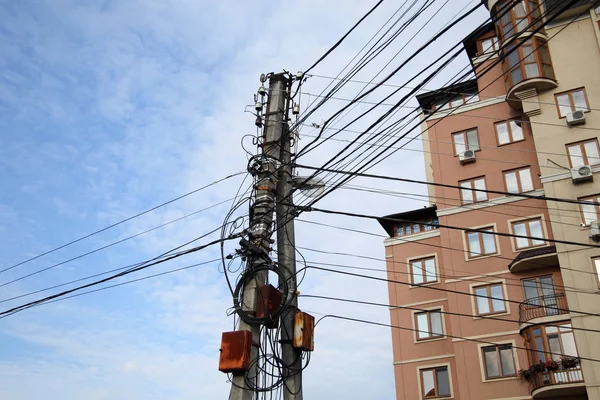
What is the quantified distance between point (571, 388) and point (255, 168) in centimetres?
1712

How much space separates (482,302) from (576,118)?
9.42 meters

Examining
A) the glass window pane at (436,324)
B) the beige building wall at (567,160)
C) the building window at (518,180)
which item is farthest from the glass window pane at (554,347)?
Result: the building window at (518,180)

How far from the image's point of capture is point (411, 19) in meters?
9.45

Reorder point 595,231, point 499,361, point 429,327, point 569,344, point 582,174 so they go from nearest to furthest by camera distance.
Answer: point 569,344 → point 595,231 → point 582,174 → point 499,361 → point 429,327

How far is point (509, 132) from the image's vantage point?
96.5 feet

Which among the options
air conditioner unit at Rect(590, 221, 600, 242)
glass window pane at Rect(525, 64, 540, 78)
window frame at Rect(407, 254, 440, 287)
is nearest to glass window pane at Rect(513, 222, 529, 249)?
air conditioner unit at Rect(590, 221, 600, 242)

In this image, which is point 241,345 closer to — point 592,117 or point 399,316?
point 399,316

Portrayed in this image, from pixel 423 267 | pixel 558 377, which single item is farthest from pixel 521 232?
pixel 558 377

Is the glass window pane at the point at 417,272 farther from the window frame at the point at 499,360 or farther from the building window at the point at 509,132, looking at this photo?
the building window at the point at 509,132

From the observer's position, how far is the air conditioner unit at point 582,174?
25.0m

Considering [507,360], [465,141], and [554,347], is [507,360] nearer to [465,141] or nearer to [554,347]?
[554,347]

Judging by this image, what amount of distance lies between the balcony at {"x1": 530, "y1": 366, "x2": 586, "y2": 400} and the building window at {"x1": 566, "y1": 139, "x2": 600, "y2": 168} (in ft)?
29.7

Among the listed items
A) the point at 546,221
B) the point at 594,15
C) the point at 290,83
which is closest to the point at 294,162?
the point at 290,83

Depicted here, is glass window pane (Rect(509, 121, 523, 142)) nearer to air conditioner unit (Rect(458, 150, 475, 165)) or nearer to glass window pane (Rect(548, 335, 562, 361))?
air conditioner unit (Rect(458, 150, 475, 165))
